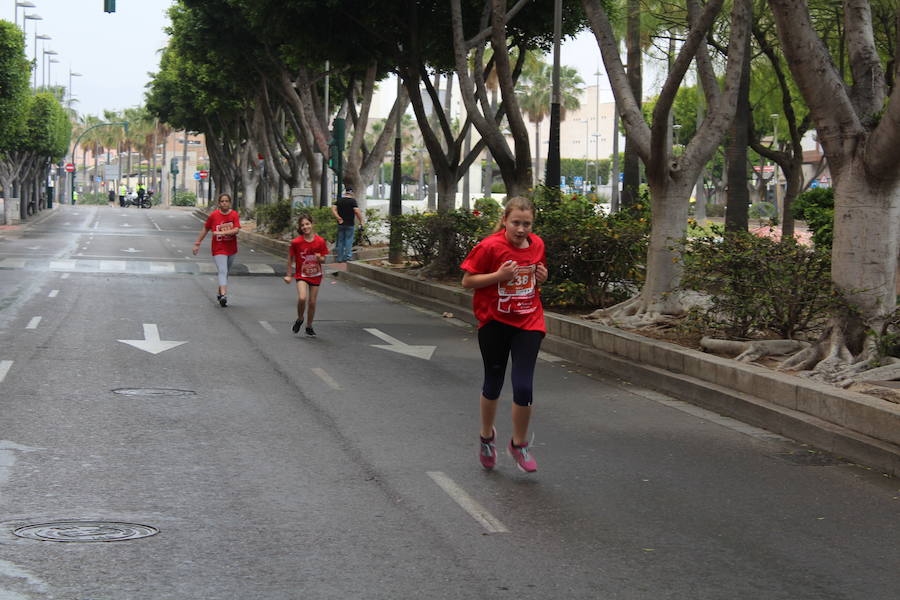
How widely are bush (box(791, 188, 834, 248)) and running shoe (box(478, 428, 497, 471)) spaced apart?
12.1m

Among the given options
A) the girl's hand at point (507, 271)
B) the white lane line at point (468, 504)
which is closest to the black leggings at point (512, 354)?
the girl's hand at point (507, 271)

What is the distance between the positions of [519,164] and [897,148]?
38.4 feet

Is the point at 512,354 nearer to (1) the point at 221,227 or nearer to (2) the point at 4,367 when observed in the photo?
(2) the point at 4,367

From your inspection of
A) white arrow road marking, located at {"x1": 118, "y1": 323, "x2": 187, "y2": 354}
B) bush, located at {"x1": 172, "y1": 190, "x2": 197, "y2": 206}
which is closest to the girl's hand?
white arrow road marking, located at {"x1": 118, "y1": 323, "x2": 187, "y2": 354}

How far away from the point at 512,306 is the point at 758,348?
14.7 ft

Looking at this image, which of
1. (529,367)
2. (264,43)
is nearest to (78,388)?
(529,367)

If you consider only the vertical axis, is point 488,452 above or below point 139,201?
below

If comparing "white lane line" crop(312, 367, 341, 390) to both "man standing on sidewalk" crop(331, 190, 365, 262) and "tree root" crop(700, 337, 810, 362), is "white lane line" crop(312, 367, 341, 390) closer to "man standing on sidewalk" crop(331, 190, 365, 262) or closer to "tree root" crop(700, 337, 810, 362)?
"tree root" crop(700, 337, 810, 362)

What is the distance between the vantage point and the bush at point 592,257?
1633 centimetres

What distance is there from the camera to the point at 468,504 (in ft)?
23.0

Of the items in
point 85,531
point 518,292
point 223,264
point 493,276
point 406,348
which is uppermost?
point 493,276

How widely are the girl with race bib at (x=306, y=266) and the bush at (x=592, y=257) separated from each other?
2965mm

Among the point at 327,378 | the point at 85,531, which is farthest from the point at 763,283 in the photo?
the point at 85,531

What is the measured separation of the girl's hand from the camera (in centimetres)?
755
